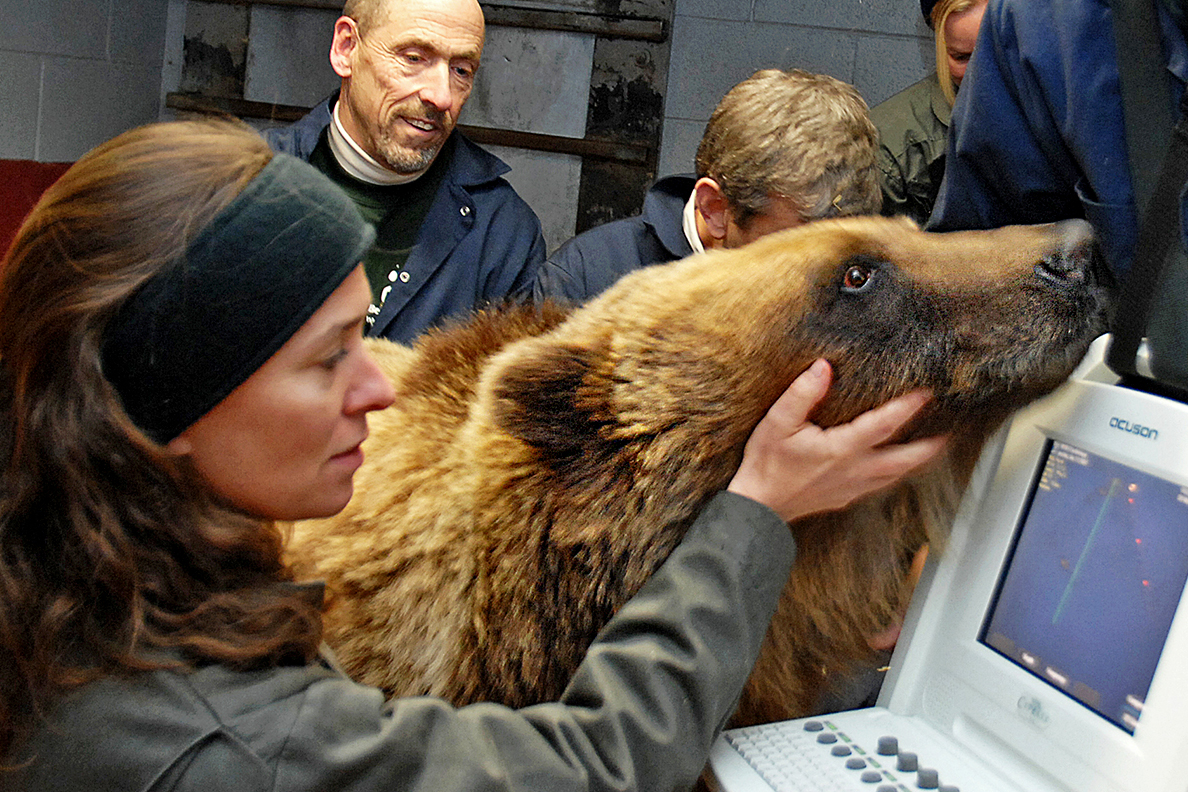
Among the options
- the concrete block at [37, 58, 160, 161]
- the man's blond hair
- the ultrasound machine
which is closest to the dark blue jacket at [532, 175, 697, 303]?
the man's blond hair

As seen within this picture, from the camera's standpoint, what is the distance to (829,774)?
1.11 m

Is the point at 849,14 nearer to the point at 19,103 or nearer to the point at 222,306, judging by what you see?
the point at 19,103

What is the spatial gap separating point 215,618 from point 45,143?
358 cm

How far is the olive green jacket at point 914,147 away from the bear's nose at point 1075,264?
168 centimetres

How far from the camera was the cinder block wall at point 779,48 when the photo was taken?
3941mm

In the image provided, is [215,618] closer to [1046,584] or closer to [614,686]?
[614,686]

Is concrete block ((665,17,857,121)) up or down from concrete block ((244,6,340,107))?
up

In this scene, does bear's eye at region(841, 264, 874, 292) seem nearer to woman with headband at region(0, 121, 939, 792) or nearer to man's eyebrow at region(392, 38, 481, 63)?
woman with headband at region(0, 121, 939, 792)

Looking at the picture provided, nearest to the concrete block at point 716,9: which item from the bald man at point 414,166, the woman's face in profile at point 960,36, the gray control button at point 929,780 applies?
the woman's face in profile at point 960,36

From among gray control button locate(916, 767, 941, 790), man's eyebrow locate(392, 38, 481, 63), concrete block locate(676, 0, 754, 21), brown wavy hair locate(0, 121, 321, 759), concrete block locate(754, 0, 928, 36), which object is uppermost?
concrete block locate(754, 0, 928, 36)

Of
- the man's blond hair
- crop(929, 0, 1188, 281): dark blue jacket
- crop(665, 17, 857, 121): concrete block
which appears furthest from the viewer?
crop(665, 17, 857, 121): concrete block

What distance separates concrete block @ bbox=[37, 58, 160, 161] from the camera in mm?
3906

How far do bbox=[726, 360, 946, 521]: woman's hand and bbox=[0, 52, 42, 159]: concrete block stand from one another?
11.3ft

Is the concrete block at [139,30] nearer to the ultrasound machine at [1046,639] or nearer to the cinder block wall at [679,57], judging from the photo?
the cinder block wall at [679,57]
